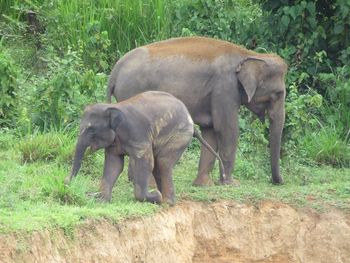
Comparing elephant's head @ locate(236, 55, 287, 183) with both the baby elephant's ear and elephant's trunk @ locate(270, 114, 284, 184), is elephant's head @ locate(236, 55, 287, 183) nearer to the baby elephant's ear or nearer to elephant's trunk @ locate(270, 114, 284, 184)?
elephant's trunk @ locate(270, 114, 284, 184)

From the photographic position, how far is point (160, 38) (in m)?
13.6

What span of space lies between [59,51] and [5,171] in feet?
13.0

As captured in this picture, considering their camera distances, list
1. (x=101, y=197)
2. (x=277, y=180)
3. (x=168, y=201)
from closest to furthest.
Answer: (x=101, y=197)
(x=168, y=201)
(x=277, y=180)

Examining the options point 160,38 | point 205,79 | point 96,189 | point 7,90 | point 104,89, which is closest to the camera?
point 96,189

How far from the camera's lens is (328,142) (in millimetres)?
11781

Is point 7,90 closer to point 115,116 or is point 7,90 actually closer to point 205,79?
point 205,79

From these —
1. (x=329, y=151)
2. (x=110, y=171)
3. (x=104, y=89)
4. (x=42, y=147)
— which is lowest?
(x=329, y=151)

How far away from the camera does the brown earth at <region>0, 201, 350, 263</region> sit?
27.4ft

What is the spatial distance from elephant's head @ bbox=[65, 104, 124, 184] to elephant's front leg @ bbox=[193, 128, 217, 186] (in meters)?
1.56

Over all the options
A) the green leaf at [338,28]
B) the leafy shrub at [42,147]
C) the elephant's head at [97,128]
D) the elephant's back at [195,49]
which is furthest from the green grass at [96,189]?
the green leaf at [338,28]

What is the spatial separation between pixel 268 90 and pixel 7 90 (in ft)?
9.10

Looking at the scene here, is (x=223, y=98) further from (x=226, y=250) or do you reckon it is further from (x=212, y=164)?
(x=226, y=250)

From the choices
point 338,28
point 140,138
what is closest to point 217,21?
point 338,28

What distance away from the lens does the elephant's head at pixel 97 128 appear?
884 centimetres
